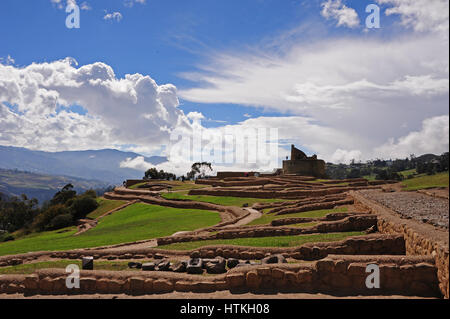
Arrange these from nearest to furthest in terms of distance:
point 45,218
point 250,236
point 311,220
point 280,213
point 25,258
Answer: point 25,258, point 250,236, point 311,220, point 280,213, point 45,218

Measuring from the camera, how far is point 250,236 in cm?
1659

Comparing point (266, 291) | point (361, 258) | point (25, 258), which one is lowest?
point (25, 258)

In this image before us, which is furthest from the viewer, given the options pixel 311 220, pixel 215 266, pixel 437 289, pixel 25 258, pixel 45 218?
pixel 45 218

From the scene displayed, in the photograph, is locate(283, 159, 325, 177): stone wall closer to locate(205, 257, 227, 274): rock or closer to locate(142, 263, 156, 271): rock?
locate(205, 257, 227, 274): rock

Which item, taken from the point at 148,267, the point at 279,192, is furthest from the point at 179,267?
the point at 279,192

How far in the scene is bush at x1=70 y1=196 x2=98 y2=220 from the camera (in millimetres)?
46656

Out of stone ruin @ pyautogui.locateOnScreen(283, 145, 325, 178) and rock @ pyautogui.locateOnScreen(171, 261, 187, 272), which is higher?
stone ruin @ pyautogui.locateOnScreen(283, 145, 325, 178)

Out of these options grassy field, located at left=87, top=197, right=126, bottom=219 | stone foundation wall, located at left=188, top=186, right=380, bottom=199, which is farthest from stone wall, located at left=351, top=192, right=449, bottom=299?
grassy field, located at left=87, top=197, right=126, bottom=219

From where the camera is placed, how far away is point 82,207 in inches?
1868

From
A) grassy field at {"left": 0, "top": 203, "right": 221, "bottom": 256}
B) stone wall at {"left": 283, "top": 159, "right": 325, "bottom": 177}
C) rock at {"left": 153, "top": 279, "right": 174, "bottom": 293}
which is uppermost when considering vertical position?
stone wall at {"left": 283, "top": 159, "right": 325, "bottom": 177}

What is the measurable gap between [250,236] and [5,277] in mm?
10525

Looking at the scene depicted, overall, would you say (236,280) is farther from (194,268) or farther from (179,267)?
(179,267)
